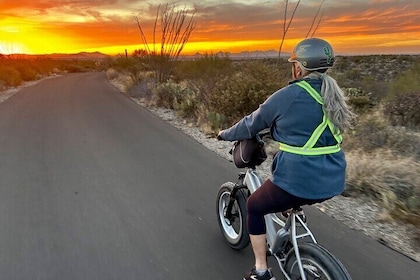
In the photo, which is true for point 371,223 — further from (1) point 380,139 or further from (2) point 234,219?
(1) point 380,139

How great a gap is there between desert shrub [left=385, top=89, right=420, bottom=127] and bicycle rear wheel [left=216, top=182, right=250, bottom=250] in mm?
8526

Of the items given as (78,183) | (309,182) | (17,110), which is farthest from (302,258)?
(17,110)

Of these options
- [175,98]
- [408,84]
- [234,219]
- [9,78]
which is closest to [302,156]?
[234,219]

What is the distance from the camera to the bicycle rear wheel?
375 centimetres

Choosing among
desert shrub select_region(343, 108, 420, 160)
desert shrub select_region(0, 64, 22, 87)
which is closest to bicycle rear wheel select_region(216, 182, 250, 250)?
desert shrub select_region(343, 108, 420, 160)

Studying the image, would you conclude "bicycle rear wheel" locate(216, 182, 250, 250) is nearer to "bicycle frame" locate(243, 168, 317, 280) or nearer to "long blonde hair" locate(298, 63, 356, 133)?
"bicycle frame" locate(243, 168, 317, 280)

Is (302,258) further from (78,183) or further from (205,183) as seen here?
(78,183)

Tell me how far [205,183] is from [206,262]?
2391 mm

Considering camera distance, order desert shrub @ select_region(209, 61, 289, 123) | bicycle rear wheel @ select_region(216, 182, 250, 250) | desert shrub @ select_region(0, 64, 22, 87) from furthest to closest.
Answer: desert shrub @ select_region(0, 64, 22, 87)
desert shrub @ select_region(209, 61, 289, 123)
bicycle rear wheel @ select_region(216, 182, 250, 250)

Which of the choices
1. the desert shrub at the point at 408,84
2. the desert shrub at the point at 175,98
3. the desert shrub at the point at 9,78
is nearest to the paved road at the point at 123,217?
the desert shrub at the point at 175,98

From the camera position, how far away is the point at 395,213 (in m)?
4.78

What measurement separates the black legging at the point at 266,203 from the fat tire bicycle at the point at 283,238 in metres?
0.16

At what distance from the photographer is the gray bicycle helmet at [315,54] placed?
2.53 metres

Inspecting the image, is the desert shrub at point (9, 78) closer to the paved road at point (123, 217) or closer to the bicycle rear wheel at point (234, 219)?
the paved road at point (123, 217)
